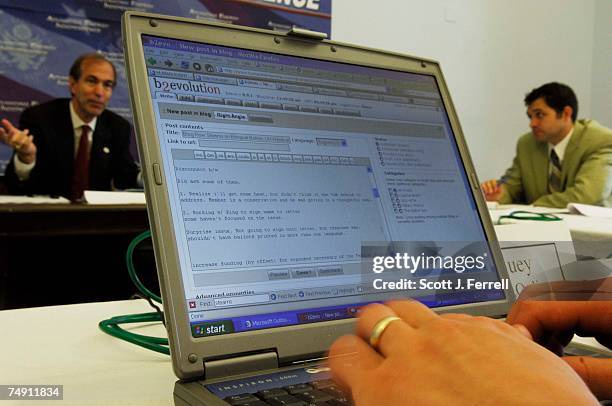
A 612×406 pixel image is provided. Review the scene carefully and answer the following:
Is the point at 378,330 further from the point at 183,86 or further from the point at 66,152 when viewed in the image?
the point at 66,152

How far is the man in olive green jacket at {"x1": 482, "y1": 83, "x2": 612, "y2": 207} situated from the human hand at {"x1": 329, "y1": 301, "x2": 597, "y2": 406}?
261 centimetres

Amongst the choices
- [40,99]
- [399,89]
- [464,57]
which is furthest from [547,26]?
[399,89]

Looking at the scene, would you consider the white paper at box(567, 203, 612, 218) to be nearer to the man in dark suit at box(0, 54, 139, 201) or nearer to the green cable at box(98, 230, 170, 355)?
the green cable at box(98, 230, 170, 355)

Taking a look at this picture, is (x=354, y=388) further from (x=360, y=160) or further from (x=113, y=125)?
(x=113, y=125)

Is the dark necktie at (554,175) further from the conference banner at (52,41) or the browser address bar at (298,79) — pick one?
the browser address bar at (298,79)

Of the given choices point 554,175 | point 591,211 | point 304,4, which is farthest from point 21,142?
point 554,175

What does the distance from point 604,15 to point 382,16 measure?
6.42 ft

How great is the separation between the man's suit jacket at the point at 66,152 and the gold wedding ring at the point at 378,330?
2.65 m

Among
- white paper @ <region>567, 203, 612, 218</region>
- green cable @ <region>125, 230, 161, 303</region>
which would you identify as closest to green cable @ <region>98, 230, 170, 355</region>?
green cable @ <region>125, 230, 161, 303</region>

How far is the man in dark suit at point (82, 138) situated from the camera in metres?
2.87

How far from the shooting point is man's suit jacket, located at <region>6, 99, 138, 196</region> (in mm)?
2861

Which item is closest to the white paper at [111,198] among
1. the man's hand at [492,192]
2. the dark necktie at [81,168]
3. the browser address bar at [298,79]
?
the dark necktie at [81,168]

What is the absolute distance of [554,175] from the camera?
3074 mm

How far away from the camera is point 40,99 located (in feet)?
9.58
